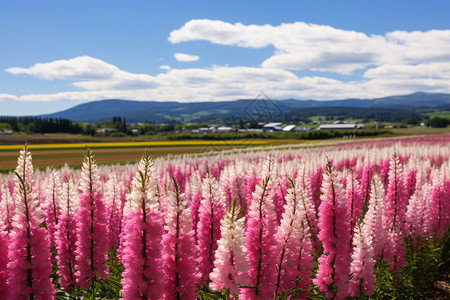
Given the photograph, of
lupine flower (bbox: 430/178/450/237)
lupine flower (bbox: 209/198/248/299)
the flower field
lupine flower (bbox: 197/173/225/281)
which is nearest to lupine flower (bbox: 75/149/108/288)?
the flower field

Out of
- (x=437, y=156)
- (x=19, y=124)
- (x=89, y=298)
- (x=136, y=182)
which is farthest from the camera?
(x=19, y=124)

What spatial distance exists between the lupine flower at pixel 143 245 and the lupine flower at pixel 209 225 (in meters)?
1.04

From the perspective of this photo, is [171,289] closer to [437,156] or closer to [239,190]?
[239,190]

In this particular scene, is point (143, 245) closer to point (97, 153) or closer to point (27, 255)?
point (27, 255)

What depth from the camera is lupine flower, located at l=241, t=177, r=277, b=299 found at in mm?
3441

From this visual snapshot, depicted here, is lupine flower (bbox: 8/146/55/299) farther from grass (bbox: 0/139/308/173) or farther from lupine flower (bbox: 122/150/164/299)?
grass (bbox: 0/139/308/173)

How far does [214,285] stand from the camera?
3055 millimetres

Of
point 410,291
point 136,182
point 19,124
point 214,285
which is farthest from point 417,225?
point 19,124

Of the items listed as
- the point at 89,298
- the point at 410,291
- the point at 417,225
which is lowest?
the point at 410,291

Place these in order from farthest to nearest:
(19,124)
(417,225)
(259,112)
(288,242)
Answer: (19,124), (259,112), (417,225), (288,242)

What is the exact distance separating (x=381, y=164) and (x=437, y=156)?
30.3 feet

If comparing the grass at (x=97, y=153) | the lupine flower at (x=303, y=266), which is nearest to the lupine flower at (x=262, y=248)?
the lupine flower at (x=303, y=266)

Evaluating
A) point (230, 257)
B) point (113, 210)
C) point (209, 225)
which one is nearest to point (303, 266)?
point (209, 225)

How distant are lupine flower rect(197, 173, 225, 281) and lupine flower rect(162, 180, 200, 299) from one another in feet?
2.60
